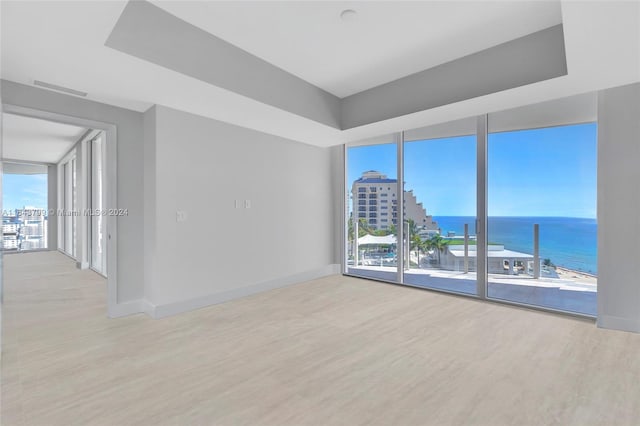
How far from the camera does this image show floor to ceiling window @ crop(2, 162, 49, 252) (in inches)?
328

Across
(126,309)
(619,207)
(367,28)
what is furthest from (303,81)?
(619,207)

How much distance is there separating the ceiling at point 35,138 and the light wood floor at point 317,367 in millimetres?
3262

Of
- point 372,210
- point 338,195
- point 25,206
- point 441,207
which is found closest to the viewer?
point 441,207

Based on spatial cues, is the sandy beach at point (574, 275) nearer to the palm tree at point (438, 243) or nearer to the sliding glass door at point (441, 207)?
the sliding glass door at point (441, 207)

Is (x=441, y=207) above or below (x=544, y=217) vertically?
above

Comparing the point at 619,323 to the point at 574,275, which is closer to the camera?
the point at 619,323

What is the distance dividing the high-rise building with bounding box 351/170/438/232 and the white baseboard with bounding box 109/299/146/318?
12.2 feet

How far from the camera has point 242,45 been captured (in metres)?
3.06

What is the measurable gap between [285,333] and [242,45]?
288 cm

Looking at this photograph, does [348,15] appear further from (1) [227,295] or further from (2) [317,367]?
(1) [227,295]

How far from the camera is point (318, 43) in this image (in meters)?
3.04

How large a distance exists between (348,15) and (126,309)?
380cm

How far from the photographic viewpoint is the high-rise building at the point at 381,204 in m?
4.90

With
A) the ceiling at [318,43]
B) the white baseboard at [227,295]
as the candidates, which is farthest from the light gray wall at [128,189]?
the white baseboard at [227,295]
